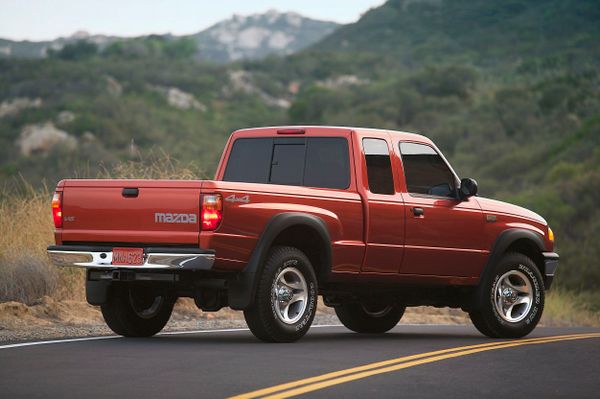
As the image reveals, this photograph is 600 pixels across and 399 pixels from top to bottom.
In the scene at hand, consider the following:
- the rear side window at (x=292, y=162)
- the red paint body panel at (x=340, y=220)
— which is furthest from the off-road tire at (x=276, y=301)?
the rear side window at (x=292, y=162)

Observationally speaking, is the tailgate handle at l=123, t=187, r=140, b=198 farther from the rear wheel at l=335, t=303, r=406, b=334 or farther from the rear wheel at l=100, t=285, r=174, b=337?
the rear wheel at l=335, t=303, r=406, b=334

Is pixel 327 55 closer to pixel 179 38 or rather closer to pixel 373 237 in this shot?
pixel 179 38

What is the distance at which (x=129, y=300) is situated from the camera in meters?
13.0

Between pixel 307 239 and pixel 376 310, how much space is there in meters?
2.77

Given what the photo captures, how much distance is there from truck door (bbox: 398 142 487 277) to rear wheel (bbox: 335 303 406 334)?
1390 mm

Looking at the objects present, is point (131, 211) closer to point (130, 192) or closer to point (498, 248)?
point (130, 192)

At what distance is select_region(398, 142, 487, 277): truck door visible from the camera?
13469 mm

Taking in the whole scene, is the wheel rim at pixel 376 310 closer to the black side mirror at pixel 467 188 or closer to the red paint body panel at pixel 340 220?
Result: the red paint body panel at pixel 340 220

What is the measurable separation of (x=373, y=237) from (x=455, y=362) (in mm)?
2312

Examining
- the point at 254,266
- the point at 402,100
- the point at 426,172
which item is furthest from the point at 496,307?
the point at 402,100

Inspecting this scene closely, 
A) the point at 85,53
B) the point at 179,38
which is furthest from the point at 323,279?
the point at 179,38

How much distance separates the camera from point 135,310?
1311cm

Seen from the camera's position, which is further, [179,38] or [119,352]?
[179,38]

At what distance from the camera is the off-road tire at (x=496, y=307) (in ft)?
46.2
